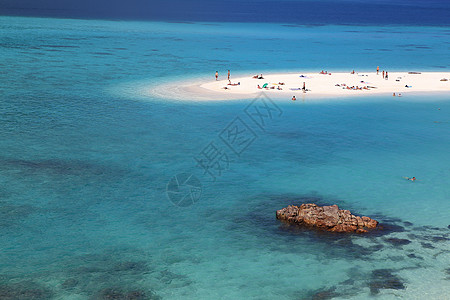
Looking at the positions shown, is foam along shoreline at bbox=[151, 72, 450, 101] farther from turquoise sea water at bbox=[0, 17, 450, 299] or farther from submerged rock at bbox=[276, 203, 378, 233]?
submerged rock at bbox=[276, 203, 378, 233]

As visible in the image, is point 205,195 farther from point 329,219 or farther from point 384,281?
point 384,281

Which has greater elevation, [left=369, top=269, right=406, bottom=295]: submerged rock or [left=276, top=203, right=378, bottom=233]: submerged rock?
[left=276, top=203, right=378, bottom=233]: submerged rock

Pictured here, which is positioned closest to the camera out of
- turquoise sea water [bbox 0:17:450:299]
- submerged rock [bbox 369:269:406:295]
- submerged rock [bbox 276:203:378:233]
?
submerged rock [bbox 369:269:406:295]

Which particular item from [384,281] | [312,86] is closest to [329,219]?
[384,281]

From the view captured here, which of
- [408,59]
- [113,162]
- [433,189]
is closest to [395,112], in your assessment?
[433,189]

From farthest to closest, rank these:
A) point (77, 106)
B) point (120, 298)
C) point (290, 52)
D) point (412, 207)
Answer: point (290, 52) → point (77, 106) → point (412, 207) → point (120, 298)

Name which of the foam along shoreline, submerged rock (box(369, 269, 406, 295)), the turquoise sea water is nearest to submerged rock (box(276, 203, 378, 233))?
the turquoise sea water

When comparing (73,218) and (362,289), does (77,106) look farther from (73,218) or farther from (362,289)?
(362,289)
